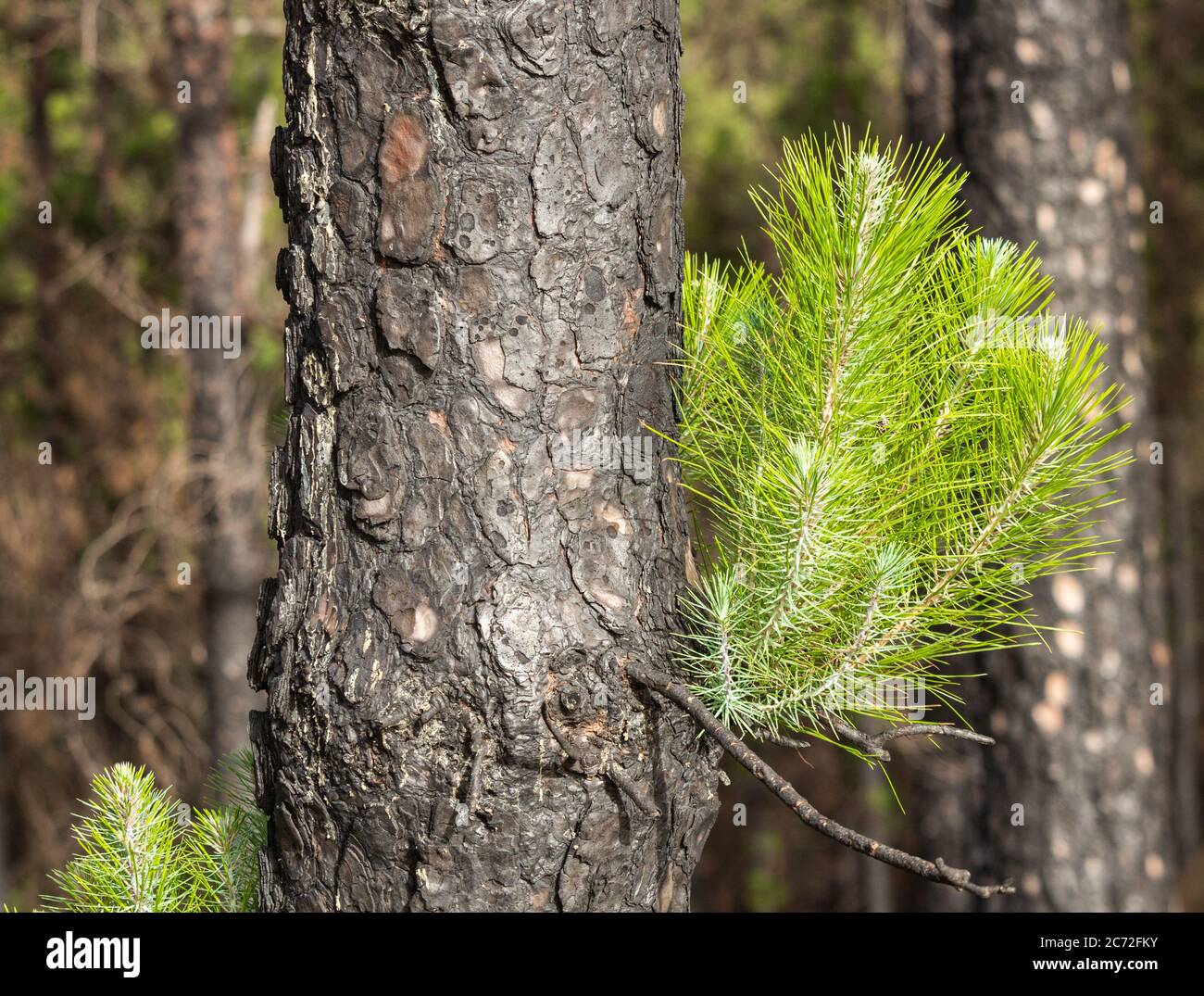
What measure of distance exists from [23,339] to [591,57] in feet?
21.1

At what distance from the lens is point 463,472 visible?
1066 millimetres

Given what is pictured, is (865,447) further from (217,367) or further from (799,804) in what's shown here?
(217,367)

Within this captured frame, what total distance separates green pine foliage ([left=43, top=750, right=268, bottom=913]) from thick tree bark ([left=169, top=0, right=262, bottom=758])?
3520mm

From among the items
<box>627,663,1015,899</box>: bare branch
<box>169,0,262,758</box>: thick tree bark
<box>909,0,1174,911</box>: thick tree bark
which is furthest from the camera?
<box>169,0,262,758</box>: thick tree bark

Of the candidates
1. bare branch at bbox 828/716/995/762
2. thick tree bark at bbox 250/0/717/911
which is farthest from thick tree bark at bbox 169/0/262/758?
bare branch at bbox 828/716/995/762

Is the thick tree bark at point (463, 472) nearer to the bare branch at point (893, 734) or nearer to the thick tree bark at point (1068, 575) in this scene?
the bare branch at point (893, 734)

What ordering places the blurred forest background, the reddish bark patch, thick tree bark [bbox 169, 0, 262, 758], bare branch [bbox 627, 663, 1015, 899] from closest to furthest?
bare branch [bbox 627, 663, 1015, 899] → the reddish bark patch → thick tree bark [bbox 169, 0, 262, 758] → the blurred forest background

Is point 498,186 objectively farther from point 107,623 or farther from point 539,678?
point 107,623

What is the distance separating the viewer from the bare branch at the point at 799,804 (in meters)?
0.96

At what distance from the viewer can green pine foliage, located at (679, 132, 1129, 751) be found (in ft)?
3.45

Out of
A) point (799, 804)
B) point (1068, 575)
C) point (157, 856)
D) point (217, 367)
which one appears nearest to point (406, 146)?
point (799, 804)

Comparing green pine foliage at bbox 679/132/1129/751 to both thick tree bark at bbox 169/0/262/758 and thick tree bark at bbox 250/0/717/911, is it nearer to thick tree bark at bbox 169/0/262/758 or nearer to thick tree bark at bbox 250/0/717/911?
thick tree bark at bbox 250/0/717/911

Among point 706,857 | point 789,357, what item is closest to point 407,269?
point 789,357
